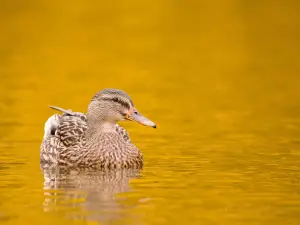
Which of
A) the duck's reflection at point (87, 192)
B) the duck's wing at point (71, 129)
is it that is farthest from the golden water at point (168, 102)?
the duck's wing at point (71, 129)

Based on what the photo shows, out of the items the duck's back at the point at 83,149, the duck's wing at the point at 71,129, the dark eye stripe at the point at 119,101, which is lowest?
the duck's back at the point at 83,149

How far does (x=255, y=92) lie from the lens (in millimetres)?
21984

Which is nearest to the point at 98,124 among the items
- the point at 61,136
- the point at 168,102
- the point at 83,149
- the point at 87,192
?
the point at 83,149

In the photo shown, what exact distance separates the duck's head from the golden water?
67cm

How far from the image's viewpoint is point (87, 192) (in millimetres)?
12328

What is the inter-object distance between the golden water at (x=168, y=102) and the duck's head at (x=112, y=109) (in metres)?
0.67

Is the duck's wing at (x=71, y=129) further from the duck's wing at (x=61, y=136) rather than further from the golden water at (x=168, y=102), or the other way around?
the golden water at (x=168, y=102)

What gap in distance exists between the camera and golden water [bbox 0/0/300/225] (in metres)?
11.6

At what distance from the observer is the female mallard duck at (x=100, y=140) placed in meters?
14.2

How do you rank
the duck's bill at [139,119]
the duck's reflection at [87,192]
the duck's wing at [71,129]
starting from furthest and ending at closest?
1. the duck's wing at [71,129]
2. the duck's bill at [139,119]
3. the duck's reflection at [87,192]

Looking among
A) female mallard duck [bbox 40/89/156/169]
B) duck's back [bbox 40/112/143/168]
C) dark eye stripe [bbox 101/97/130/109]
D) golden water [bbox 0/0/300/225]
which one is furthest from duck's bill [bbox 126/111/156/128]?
golden water [bbox 0/0/300/225]

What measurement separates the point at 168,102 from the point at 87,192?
28.4 feet

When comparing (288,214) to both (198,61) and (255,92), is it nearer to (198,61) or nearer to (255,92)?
(255,92)

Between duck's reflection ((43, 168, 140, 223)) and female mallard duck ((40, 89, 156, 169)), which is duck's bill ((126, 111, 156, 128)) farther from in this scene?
duck's reflection ((43, 168, 140, 223))
